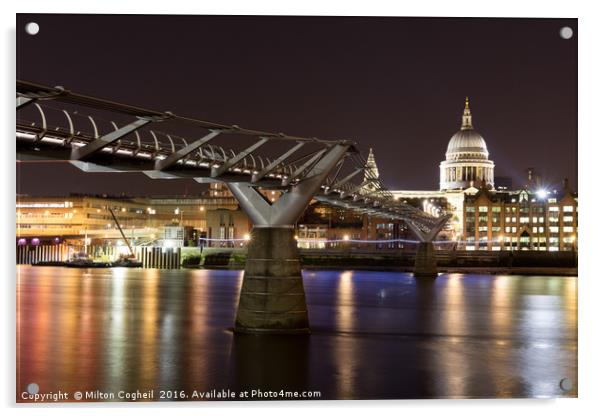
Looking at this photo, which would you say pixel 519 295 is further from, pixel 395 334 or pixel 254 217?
pixel 254 217

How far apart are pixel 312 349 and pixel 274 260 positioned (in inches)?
107

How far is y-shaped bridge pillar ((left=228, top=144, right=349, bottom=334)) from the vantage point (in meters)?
27.8

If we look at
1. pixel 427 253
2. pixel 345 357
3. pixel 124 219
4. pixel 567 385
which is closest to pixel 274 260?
pixel 345 357

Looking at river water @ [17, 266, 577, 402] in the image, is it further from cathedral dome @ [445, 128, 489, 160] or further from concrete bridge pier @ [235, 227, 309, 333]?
cathedral dome @ [445, 128, 489, 160]

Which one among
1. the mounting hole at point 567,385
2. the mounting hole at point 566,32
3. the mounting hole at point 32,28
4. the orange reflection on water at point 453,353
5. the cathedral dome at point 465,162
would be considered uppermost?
the cathedral dome at point 465,162

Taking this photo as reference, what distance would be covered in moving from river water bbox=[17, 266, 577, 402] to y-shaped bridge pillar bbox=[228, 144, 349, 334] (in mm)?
638

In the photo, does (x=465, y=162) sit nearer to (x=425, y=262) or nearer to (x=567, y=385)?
(x=425, y=262)

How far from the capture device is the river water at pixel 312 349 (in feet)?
72.7

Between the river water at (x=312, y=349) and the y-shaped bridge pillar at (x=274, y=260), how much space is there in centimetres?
64

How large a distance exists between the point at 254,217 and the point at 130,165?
5518 millimetres

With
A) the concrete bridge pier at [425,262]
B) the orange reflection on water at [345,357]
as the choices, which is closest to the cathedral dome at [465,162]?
the concrete bridge pier at [425,262]

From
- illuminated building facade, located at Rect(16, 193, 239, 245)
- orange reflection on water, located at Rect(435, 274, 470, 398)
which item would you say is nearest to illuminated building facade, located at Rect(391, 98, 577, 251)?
illuminated building facade, located at Rect(16, 193, 239, 245)

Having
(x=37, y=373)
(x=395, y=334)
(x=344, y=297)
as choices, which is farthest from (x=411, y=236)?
(x=37, y=373)

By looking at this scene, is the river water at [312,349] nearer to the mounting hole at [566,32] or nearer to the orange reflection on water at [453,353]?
the orange reflection on water at [453,353]
